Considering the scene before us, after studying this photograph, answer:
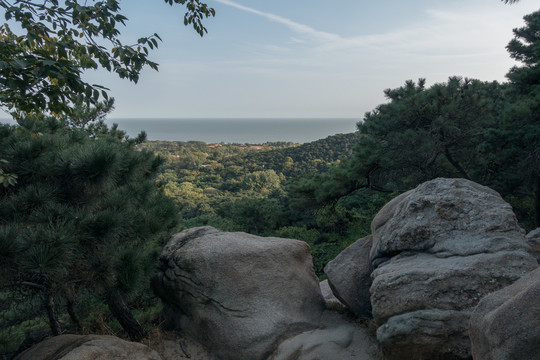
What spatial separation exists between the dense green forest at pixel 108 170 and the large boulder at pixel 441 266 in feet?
8.06

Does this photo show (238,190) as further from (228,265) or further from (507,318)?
(507,318)

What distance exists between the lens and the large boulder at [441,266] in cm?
270

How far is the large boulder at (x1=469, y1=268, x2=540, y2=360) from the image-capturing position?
66.9 inches

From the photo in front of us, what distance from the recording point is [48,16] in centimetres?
315

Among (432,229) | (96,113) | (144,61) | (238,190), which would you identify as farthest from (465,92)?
(238,190)

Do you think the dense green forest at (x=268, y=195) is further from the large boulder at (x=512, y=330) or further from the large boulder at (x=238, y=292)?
the large boulder at (x=512, y=330)

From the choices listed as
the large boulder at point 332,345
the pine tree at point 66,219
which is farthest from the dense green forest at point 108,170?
the large boulder at point 332,345

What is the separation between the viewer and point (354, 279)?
166 inches

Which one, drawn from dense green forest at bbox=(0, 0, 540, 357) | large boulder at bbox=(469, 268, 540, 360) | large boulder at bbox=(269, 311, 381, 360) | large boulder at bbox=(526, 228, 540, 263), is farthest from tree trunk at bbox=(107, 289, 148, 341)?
large boulder at bbox=(526, 228, 540, 263)

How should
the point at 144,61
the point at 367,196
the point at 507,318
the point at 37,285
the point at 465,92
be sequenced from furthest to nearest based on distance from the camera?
the point at 367,196 → the point at 465,92 → the point at 144,61 → the point at 37,285 → the point at 507,318

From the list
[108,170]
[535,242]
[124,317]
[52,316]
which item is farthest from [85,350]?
[535,242]

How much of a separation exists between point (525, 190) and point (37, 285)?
951 centimetres

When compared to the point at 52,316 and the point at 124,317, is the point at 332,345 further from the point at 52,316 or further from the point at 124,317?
the point at 52,316

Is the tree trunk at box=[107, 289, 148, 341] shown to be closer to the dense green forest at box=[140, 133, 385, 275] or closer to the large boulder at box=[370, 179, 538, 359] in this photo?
the dense green forest at box=[140, 133, 385, 275]
